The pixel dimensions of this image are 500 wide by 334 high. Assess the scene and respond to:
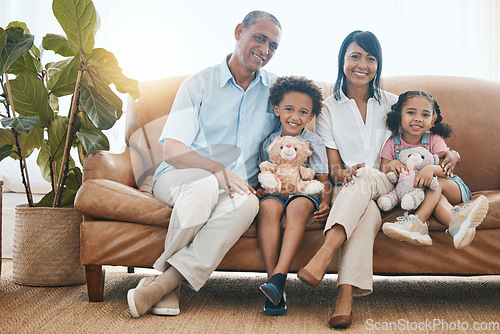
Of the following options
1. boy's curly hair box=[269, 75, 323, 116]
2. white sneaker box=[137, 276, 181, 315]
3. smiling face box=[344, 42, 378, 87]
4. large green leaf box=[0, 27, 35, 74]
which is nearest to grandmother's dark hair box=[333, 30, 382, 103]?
smiling face box=[344, 42, 378, 87]

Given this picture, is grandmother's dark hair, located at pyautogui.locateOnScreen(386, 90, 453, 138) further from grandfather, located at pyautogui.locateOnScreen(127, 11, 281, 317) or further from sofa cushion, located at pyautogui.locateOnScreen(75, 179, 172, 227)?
sofa cushion, located at pyautogui.locateOnScreen(75, 179, 172, 227)

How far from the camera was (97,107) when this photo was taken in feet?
6.14

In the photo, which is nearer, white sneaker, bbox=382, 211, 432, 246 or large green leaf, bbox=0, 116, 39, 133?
white sneaker, bbox=382, 211, 432, 246

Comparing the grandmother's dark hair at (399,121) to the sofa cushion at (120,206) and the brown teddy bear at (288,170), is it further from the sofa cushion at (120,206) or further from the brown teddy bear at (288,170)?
the sofa cushion at (120,206)

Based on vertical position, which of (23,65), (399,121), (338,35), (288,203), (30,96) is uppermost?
(338,35)

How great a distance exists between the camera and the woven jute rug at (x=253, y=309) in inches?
53.7

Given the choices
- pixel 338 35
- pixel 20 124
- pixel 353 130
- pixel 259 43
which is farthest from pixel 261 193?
pixel 338 35

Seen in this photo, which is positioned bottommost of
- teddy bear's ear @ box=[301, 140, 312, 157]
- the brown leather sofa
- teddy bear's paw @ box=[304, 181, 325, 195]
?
the brown leather sofa

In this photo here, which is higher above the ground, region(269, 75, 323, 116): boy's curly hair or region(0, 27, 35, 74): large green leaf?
region(0, 27, 35, 74): large green leaf

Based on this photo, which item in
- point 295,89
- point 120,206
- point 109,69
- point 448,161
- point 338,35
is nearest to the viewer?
point 120,206

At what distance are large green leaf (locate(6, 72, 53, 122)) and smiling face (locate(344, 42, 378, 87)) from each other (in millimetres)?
1205

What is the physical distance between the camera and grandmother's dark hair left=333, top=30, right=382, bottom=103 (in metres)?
1.83

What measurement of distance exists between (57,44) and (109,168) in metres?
0.66

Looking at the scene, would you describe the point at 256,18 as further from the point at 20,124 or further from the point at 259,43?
the point at 20,124
